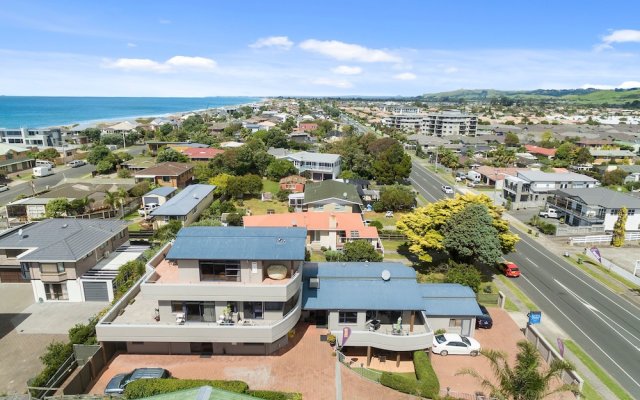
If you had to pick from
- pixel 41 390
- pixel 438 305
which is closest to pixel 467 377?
pixel 438 305

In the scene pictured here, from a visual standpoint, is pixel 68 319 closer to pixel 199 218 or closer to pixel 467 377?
pixel 199 218

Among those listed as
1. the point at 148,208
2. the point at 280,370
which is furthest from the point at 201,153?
the point at 280,370

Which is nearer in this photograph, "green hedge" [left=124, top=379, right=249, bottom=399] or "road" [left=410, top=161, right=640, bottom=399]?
"green hedge" [left=124, top=379, right=249, bottom=399]

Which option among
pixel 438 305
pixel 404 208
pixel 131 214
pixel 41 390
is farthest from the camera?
pixel 404 208

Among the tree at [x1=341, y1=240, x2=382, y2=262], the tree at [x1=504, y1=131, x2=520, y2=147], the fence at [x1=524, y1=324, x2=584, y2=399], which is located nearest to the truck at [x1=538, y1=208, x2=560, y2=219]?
the tree at [x1=341, y1=240, x2=382, y2=262]

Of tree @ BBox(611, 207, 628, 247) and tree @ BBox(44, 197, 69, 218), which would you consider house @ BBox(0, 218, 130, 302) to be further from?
tree @ BBox(611, 207, 628, 247)
